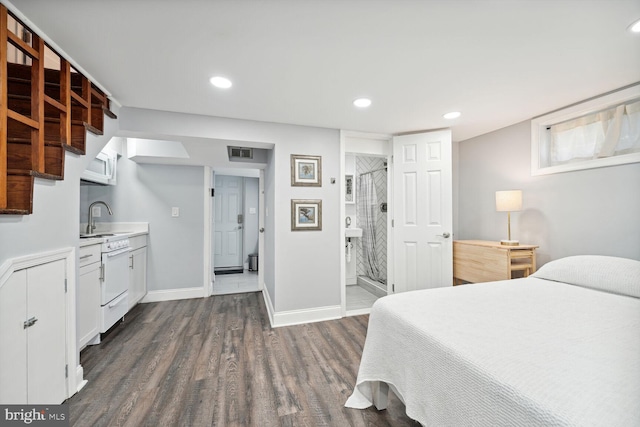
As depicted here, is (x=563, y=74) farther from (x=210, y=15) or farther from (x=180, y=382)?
(x=180, y=382)

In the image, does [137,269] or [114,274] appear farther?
[137,269]

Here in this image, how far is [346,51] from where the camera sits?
159 cm

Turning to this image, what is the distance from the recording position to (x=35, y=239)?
4.59 feet

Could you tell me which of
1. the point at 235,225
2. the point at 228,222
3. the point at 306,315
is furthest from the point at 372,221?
the point at 228,222

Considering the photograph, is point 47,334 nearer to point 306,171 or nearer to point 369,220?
point 306,171

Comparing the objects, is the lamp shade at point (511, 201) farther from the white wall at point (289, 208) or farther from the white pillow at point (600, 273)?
the white wall at point (289, 208)

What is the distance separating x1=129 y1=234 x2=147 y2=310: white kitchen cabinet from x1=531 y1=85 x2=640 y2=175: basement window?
185 inches

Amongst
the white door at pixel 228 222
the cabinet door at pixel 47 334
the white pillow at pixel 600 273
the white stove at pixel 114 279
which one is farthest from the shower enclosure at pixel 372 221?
the cabinet door at pixel 47 334

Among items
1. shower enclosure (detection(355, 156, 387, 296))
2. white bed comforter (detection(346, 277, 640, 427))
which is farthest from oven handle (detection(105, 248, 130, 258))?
shower enclosure (detection(355, 156, 387, 296))

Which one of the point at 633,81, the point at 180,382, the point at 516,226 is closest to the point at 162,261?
the point at 180,382

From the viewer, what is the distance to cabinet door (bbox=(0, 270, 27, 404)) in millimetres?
1169

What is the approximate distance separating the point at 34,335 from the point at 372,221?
3.84m

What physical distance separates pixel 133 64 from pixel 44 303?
1.58 metres

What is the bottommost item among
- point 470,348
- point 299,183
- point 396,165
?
point 470,348
